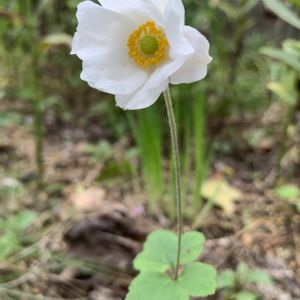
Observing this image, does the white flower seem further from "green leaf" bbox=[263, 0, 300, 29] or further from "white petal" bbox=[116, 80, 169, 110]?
"green leaf" bbox=[263, 0, 300, 29]

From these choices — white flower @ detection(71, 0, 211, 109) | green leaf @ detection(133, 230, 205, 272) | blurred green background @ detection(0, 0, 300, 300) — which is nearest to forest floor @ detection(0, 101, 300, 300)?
blurred green background @ detection(0, 0, 300, 300)

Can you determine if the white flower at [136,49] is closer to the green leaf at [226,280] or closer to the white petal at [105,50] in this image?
the white petal at [105,50]

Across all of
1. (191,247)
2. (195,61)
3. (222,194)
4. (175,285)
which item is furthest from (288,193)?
(195,61)

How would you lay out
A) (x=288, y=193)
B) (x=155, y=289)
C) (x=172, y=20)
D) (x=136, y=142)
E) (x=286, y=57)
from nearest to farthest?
(x=172, y=20) → (x=155, y=289) → (x=286, y=57) → (x=288, y=193) → (x=136, y=142)

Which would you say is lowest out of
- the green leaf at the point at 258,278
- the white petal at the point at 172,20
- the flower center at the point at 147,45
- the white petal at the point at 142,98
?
the green leaf at the point at 258,278

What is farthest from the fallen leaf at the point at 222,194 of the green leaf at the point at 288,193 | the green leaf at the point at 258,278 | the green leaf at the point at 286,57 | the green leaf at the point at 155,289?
the green leaf at the point at 155,289

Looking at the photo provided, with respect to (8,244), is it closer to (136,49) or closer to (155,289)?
(155,289)

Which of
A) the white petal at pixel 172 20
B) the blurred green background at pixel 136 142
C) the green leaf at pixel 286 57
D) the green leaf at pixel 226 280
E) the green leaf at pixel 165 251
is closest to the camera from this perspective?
the white petal at pixel 172 20

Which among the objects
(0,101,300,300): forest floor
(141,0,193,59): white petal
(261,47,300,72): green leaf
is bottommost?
(0,101,300,300): forest floor
